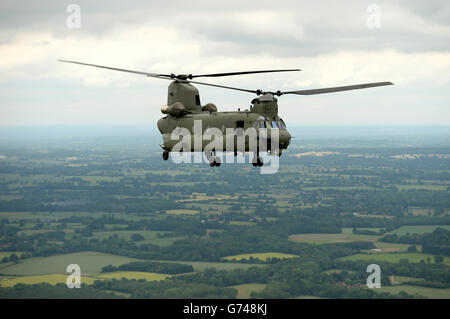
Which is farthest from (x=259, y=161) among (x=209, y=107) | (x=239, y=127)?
(x=209, y=107)

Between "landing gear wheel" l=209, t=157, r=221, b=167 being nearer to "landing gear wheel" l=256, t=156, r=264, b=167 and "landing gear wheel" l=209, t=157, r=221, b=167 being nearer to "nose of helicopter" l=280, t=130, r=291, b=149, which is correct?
"landing gear wheel" l=256, t=156, r=264, b=167

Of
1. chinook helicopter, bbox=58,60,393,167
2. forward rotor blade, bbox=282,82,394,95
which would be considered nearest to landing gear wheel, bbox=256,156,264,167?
chinook helicopter, bbox=58,60,393,167

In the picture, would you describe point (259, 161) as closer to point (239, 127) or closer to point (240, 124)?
point (239, 127)

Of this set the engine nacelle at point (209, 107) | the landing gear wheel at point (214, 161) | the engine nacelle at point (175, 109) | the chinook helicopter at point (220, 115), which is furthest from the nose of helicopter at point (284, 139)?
the engine nacelle at point (175, 109)

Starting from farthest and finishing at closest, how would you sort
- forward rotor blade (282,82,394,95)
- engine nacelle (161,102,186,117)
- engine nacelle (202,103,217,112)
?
1. engine nacelle (202,103,217,112)
2. engine nacelle (161,102,186,117)
3. forward rotor blade (282,82,394,95)

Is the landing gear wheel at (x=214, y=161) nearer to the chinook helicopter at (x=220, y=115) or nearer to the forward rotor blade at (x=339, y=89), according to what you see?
the chinook helicopter at (x=220, y=115)

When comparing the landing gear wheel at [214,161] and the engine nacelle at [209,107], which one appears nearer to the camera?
the landing gear wheel at [214,161]
